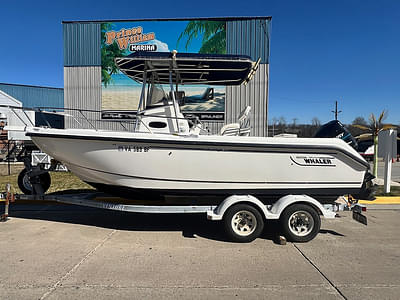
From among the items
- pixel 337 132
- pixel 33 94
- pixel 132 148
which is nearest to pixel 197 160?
pixel 132 148

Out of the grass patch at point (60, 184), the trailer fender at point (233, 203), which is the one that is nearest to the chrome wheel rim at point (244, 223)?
the trailer fender at point (233, 203)

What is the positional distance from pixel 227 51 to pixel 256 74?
1.72 metres

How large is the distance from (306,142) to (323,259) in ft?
5.10

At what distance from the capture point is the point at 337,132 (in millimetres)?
4273

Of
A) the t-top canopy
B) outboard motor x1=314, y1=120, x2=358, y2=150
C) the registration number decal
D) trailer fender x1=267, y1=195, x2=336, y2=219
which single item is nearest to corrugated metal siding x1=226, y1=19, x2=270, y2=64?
the t-top canopy

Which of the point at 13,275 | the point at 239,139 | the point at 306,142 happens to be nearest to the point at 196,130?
the point at 239,139

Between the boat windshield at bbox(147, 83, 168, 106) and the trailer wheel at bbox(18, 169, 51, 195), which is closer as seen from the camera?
the boat windshield at bbox(147, 83, 168, 106)

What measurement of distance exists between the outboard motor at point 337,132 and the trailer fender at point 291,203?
1203 millimetres

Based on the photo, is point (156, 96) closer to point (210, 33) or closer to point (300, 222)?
point (300, 222)

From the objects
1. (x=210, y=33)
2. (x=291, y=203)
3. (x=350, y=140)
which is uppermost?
(x=210, y=33)

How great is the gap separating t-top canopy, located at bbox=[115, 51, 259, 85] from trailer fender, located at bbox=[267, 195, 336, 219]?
2.18m

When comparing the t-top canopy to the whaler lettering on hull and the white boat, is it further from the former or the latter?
the whaler lettering on hull

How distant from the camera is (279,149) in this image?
12.2ft

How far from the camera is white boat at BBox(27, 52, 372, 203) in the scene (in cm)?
368
